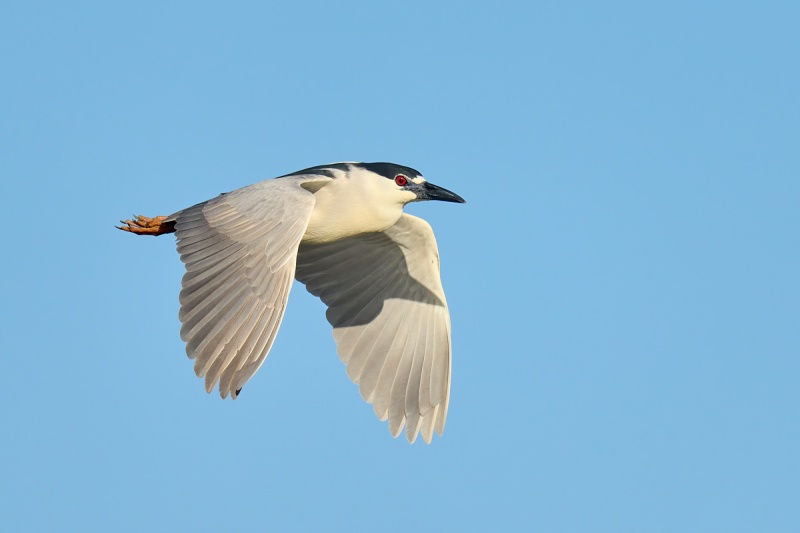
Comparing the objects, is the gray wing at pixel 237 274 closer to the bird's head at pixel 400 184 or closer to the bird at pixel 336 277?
the bird at pixel 336 277

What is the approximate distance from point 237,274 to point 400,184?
2.98 m

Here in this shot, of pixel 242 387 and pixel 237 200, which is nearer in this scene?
pixel 242 387

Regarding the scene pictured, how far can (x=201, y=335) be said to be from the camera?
27.9ft

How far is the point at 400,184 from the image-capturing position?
11.4 meters

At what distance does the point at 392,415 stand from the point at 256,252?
11.9ft

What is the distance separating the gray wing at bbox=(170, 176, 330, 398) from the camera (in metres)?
8.38

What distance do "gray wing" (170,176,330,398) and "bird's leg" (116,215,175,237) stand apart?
43.3 inches

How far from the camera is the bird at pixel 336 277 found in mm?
8539

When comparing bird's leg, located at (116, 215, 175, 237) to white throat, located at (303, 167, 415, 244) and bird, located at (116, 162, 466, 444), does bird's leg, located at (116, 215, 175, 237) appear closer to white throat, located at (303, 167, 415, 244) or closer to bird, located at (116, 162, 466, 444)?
bird, located at (116, 162, 466, 444)

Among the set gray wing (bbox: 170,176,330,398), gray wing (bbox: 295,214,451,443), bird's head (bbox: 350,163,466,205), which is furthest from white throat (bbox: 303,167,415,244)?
gray wing (bbox: 170,176,330,398)

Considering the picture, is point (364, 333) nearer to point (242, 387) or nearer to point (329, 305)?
point (329, 305)

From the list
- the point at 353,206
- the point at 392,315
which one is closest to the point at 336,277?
the point at 392,315

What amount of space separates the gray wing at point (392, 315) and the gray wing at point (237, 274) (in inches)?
97.6

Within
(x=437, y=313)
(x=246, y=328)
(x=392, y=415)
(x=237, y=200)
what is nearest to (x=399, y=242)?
(x=437, y=313)
